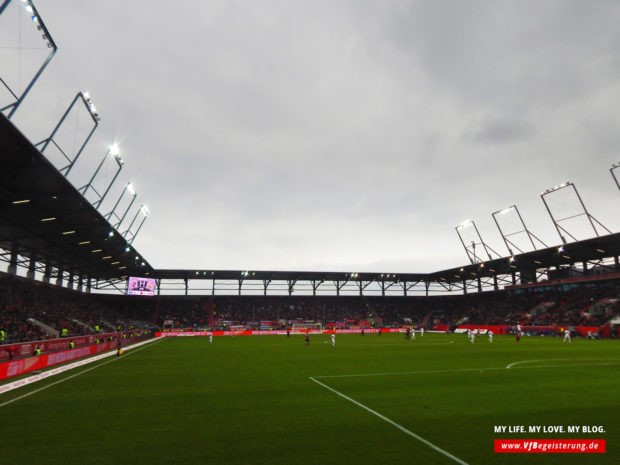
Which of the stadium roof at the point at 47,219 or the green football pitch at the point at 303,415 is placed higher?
the stadium roof at the point at 47,219

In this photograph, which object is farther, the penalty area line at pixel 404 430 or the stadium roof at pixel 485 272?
the stadium roof at pixel 485 272

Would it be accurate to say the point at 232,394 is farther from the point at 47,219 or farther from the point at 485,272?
the point at 485,272

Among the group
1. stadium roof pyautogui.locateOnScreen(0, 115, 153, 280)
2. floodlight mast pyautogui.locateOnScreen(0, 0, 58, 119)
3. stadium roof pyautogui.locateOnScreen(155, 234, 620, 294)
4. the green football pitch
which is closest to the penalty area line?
the green football pitch

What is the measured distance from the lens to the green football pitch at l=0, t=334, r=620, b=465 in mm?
7645

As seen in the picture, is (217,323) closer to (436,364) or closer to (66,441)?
(436,364)

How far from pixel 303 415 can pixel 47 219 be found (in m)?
31.6

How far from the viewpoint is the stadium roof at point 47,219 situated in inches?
800

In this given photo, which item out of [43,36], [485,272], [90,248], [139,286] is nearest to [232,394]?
[43,36]

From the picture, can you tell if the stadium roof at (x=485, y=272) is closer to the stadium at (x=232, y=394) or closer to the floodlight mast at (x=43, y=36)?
the stadium at (x=232, y=394)

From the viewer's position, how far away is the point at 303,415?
1077 centimetres

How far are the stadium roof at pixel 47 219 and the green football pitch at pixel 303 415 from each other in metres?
11.9

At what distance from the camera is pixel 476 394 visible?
1344cm

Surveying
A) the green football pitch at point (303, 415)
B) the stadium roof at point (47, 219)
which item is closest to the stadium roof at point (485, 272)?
the stadium roof at point (47, 219)

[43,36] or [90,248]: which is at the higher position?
[43,36]
